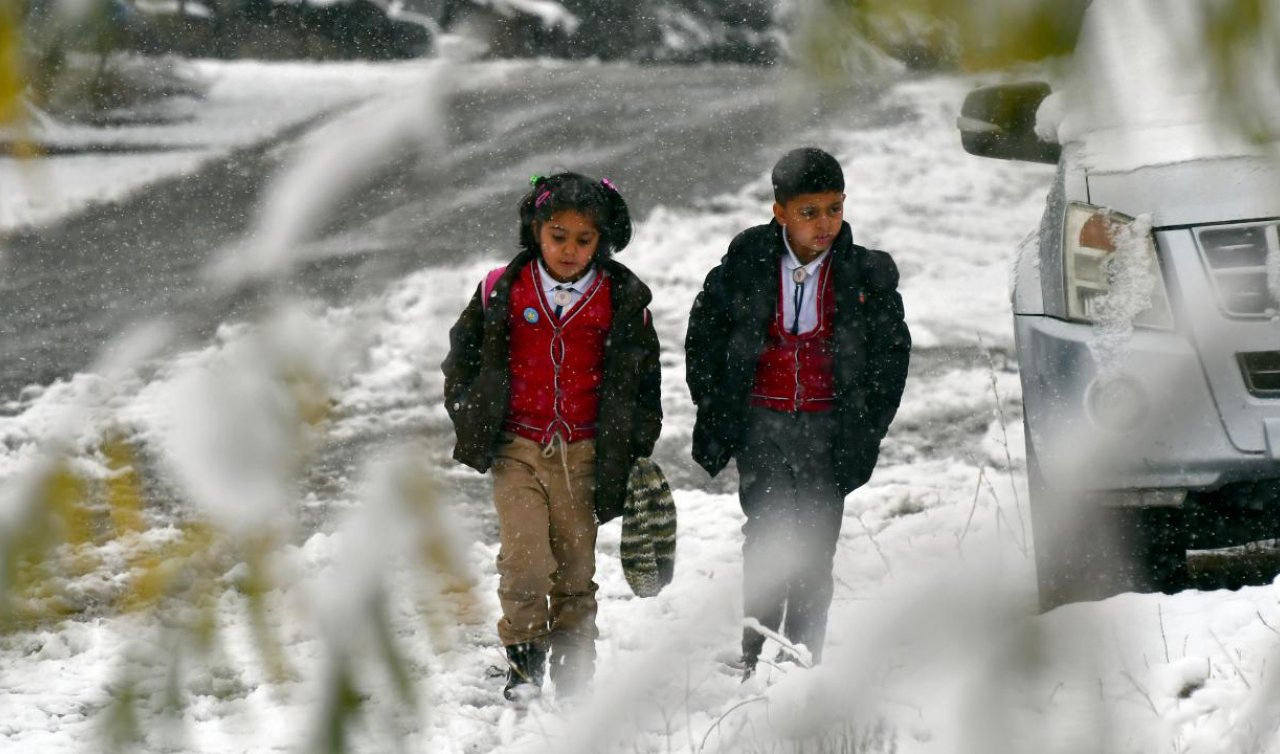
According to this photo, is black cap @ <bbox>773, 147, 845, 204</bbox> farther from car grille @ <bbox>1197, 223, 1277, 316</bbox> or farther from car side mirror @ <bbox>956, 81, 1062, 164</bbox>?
car side mirror @ <bbox>956, 81, 1062, 164</bbox>

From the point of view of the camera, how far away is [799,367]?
3.40 meters

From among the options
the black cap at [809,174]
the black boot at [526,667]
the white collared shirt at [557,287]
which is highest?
the black cap at [809,174]

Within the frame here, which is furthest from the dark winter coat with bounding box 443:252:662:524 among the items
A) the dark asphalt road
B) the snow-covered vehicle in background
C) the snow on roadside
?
the snow-covered vehicle in background

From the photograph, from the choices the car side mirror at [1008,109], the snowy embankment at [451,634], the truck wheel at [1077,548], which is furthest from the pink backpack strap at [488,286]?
the car side mirror at [1008,109]

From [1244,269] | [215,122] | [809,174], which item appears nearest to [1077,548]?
[1244,269]

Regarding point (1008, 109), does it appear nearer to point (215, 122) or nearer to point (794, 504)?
point (215, 122)

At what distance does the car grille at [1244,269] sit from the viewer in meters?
1.06

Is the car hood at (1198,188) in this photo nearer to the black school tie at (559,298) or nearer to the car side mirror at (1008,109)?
the car side mirror at (1008,109)

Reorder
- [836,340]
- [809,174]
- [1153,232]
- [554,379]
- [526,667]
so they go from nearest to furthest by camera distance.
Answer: [1153,232], [809,174], [836,340], [554,379], [526,667]

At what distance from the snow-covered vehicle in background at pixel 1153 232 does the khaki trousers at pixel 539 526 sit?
1855mm

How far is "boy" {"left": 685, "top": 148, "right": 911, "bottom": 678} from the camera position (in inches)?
130

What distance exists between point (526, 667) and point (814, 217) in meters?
1.33

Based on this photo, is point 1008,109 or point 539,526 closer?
point 1008,109

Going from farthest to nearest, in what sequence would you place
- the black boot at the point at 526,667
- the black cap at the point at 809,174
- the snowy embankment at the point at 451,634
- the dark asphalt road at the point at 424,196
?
the black boot at the point at 526,667 < the black cap at the point at 809,174 < the dark asphalt road at the point at 424,196 < the snowy embankment at the point at 451,634
